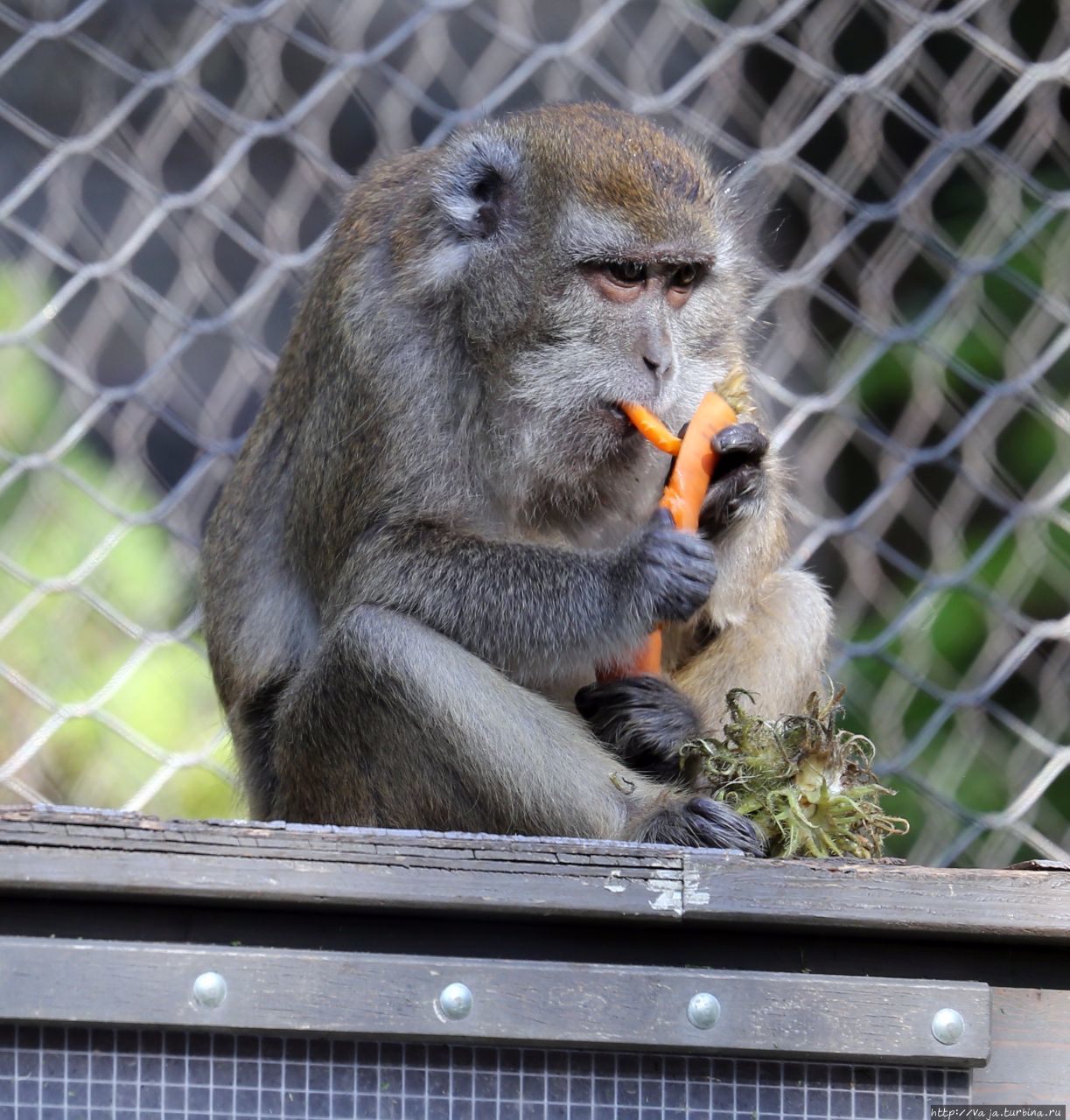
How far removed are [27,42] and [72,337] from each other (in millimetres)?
839

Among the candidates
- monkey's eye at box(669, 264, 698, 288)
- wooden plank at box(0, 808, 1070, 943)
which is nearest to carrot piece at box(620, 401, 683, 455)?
monkey's eye at box(669, 264, 698, 288)

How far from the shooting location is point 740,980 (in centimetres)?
183

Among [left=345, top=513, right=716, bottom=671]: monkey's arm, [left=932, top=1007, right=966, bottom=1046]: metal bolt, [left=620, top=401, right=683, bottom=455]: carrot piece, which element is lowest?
[left=932, top=1007, right=966, bottom=1046]: metal bolt

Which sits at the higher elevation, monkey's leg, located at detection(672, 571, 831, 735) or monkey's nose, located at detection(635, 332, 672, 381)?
monkey's nose, located at detection(635, 332, 672, 381)

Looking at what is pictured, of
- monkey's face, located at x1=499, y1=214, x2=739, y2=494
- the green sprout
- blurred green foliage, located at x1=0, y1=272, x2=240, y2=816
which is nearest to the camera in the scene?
the green sprout

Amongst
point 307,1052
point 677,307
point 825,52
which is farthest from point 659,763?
point 825,52

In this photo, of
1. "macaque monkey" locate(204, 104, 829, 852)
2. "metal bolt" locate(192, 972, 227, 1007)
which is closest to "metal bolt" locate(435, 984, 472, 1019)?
"metal bolt" locate(192, 972, 227, 1007)

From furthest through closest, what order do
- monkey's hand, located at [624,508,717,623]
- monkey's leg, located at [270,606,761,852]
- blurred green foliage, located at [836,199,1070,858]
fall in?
blurred green foliage, located at [836,199,1070,858] → monkey's hand, located at [624,508,717,623] → monkey's leg, located at [270,606,761,852]

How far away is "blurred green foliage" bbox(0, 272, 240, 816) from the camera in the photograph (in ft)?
13.3

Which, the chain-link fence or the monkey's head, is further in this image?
the chain-link fence

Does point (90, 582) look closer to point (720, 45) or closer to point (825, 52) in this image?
point (720, 45)

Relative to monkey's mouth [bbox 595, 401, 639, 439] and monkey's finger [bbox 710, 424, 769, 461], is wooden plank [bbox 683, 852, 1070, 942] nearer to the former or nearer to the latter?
monkey's finger [bbox 710, 424, 769, 461]

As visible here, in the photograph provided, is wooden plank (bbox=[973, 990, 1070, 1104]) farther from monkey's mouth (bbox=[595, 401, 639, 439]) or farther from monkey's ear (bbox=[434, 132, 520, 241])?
monkey's ear (bbox=[434, 132, 520, 241])

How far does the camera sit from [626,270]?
9.39ft
